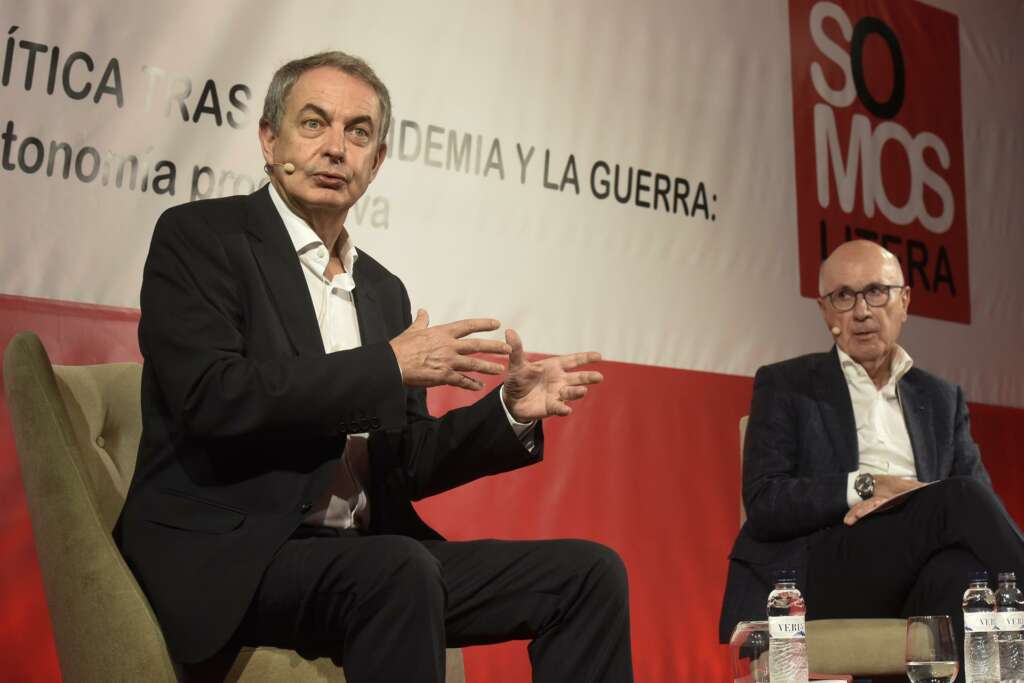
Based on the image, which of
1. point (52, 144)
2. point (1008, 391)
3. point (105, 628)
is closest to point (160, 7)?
point (52, 144)

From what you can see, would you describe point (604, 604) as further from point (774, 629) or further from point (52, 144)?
point (52, 144)

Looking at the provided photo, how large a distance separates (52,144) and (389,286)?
42.2 inches

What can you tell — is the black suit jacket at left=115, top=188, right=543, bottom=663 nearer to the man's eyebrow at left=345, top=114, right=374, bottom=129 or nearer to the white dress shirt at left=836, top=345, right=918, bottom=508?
the man's eyebrow at left=345, top=114, right=374, bottom=129

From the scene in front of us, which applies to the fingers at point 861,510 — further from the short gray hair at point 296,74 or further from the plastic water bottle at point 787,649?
the short gray hair at point 296,74

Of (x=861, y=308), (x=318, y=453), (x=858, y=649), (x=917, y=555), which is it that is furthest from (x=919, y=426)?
(x=318, y=453)

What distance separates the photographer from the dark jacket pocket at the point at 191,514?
1899 millimetres

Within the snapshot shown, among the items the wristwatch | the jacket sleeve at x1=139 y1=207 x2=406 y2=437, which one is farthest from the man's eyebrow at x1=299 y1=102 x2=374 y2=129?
the wristwatch

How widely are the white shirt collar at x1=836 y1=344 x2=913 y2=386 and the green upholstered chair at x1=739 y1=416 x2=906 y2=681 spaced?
868 mm

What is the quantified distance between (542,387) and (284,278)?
0.50 m

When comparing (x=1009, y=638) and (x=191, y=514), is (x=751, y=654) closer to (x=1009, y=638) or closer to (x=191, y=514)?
(x=1009, y=638)

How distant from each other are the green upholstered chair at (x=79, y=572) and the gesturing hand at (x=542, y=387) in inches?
21.7

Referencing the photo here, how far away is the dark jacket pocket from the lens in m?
1.90

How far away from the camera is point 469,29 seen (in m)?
3.84

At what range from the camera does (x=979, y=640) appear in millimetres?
2686
